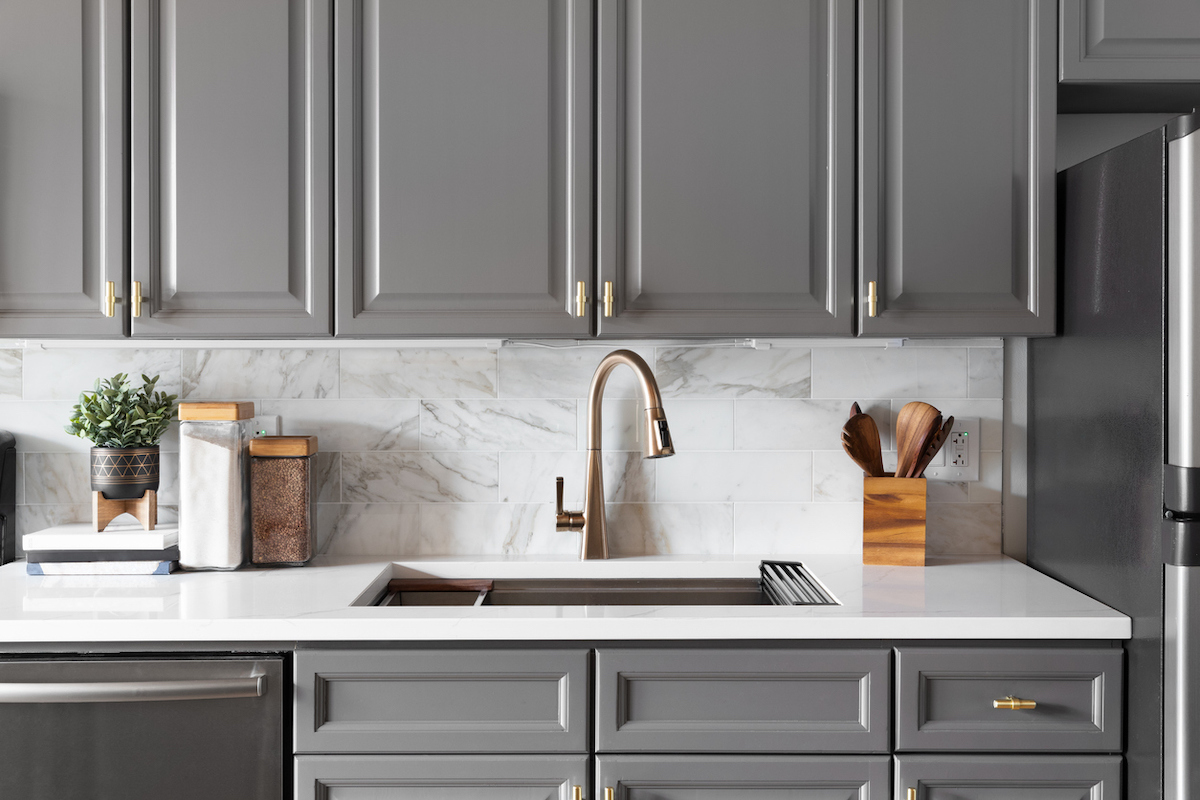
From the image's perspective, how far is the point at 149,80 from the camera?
5.13ft

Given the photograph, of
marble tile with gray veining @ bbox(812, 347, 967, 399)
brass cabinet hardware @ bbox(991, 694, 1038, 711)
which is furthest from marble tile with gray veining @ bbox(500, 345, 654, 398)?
brass cabinet hardware @ bbox(991, 694, 1038, 711)

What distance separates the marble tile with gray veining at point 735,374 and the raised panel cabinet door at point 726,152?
0.35m

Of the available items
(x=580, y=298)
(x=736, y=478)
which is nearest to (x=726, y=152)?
(x=580, y=298)

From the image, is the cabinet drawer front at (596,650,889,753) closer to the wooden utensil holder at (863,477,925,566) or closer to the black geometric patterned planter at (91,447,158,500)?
the wooden utensil holder at (863,477,925,566)

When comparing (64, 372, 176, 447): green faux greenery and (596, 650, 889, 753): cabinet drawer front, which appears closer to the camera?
(596, 650, 889, 753): cabinet drawer front

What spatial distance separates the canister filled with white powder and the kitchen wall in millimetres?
249

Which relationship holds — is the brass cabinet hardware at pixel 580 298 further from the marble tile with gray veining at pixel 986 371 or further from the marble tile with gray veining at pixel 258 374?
the marble tile with gray veining at pixel 986 371

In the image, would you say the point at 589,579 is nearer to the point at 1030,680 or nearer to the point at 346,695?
the point at 346,695

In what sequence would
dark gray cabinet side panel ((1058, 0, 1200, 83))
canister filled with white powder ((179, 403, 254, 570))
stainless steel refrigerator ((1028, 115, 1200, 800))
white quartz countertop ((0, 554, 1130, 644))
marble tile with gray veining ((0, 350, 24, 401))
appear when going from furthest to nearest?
marble tile with gray veining ((0, 350, 24, 401)), canister filled with white powder ((179, 403, 254, 570)), dark gray cabinet side panel ((1058, 0, 1200, 83)), white quartz countertop ((0, 554, 1130, 644)), stainless steel refrigerator ((1028, 115, 1200, 800))

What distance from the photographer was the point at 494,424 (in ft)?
6.31

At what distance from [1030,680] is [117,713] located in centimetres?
155

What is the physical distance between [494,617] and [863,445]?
93 centimetres

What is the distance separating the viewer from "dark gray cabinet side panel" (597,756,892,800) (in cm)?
134

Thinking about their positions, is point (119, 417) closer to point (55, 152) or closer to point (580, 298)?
point (55, 152)
